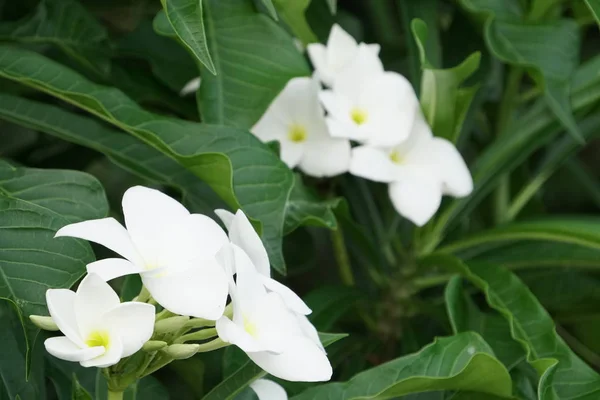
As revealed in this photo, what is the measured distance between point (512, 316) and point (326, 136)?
22 centimetres

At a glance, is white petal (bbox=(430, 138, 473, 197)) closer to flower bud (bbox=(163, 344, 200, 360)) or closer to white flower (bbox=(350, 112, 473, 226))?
white flower (bbox=(350, 112, 473, 226))

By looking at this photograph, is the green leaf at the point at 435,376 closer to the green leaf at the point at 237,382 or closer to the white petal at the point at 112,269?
the green leaf at the point at 237,382

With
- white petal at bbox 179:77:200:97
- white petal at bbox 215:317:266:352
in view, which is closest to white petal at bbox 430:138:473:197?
white petal at bbox 179:77:200:97

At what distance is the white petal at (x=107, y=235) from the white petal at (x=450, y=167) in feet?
1.16

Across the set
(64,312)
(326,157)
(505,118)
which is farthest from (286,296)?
(505,118)

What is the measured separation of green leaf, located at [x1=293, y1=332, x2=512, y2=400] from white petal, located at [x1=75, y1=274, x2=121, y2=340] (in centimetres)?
21

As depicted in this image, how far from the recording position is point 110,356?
40 cm

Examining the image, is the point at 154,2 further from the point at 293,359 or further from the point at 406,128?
the point at 293,359

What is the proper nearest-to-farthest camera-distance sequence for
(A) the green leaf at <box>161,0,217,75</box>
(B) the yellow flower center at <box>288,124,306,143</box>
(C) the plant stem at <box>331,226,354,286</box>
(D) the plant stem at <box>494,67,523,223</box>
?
(A) the green leaf at <box>161,0,217,75</box>
(B) the yellow flower center at <box>288,124,306,143</box>
(C) the plant stem at <box>331,226,354,286</box>
(D) the plant stem at <box>494,67,523,223</box>

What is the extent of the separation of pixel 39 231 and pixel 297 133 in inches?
11.4

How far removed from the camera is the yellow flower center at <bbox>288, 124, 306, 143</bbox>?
0.71 m

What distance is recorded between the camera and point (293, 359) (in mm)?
444

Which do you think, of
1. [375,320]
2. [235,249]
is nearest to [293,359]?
[235,249]

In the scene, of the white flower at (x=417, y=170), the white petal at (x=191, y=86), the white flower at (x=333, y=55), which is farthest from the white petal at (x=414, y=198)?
the white petal at (x=191, y=86)
